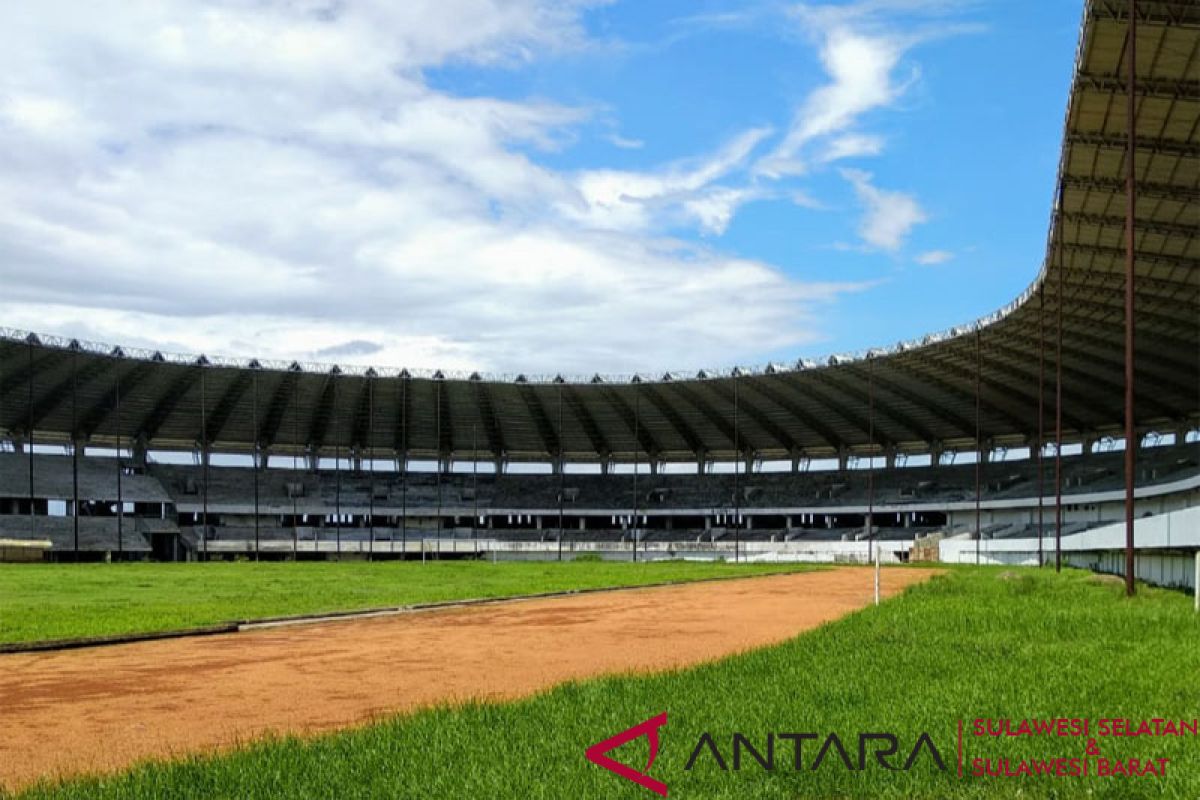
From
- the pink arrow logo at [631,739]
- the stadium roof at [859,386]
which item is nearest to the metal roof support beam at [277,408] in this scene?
the stadium roof at [859,386]

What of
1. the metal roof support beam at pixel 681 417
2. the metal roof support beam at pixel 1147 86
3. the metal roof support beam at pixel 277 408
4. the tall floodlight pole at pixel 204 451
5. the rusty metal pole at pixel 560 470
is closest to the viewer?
the metal roof support beam at pixel 1147 86

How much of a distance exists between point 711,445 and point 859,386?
27503 mm

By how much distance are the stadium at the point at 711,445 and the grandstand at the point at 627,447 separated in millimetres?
332

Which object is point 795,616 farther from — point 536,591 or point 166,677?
point 166,677

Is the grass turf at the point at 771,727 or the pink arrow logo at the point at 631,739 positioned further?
the pink arrow logo at the point at 631,739

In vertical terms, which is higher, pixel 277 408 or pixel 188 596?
pixel 277 408

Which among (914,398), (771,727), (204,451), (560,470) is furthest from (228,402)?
(771,727)

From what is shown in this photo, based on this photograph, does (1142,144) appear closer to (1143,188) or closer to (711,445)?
(1143,188)

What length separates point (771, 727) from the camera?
9.56 m

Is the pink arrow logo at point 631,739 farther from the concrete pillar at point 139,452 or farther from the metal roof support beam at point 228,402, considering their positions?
the concrete pillar at point 139,452

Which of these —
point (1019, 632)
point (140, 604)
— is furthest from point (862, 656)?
point (140, 604)

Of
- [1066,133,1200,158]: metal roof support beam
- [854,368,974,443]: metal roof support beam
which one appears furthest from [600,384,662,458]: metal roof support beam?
[1066,133,1200,158]: metal roof support beam

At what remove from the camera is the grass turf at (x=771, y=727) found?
7699 mm

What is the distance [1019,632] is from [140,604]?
2513cm
